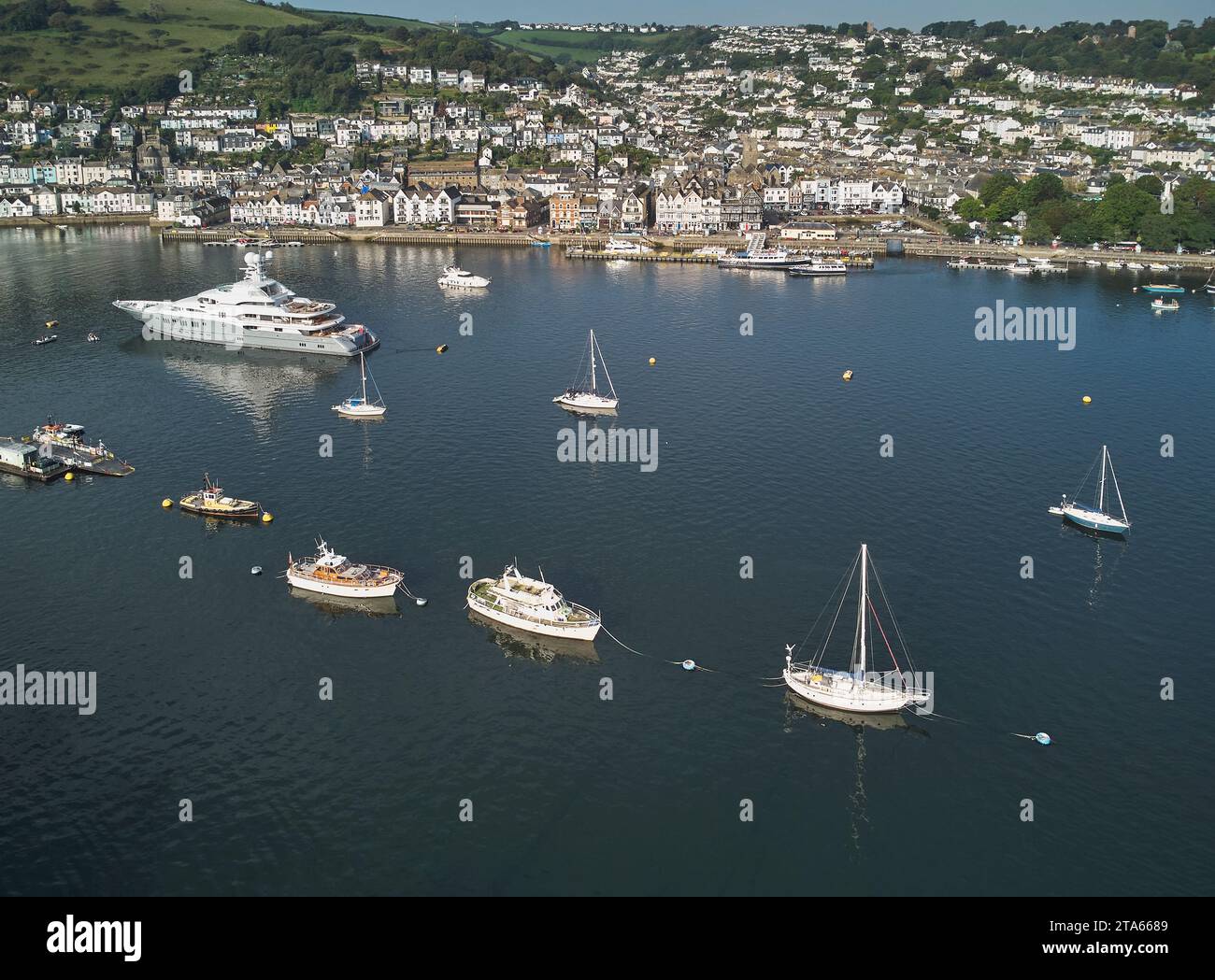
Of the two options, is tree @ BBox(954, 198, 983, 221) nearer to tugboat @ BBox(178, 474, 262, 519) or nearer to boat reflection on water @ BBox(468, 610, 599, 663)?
tugboat @ BBox(178, 474, 262, 519)

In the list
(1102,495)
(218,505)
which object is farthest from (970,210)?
(218,505)

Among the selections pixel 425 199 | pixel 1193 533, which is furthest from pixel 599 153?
pixel 1193 533

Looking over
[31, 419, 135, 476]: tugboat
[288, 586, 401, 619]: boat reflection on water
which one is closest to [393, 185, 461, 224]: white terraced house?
[31, 419, 135, 476]: tugboat

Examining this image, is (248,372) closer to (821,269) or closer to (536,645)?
(536,645)

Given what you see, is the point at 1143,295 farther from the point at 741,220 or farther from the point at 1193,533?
the point at 1193,533

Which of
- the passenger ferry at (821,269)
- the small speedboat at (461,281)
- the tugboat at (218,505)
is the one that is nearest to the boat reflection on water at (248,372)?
the tugboat at (218,505)
